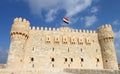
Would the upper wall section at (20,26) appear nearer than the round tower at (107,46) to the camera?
Yes

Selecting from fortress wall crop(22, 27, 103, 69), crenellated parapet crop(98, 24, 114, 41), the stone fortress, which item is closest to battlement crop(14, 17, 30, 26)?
the stone fortress

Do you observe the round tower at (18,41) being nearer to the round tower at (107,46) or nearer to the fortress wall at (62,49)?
the fortress wall at (62,49)

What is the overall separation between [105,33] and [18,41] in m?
15.2

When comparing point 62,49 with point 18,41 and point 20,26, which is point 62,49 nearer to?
point 18,41

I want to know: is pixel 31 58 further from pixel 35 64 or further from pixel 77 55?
pixel 77 55

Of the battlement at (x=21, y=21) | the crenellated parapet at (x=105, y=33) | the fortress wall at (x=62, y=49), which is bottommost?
the fortress wall at (x=62, y=49)

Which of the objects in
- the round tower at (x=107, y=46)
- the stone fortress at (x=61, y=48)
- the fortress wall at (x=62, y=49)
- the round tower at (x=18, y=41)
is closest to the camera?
the round tower at (x=18, y=41)

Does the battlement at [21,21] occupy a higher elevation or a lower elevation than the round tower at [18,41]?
higher

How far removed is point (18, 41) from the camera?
74.3ft

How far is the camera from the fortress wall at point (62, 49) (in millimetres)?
23625

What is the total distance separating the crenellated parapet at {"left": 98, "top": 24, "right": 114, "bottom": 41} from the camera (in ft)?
85.4

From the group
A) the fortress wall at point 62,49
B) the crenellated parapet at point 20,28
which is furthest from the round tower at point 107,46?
the crenellated parapet at point 20,28

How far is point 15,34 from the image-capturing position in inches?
902

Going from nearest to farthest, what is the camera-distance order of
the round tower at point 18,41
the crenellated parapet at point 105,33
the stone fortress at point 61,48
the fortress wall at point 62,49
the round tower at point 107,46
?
the round tower at point 18,41 < the stone fortress at point 61,48 < the fortress wall at point 62,49 < the round tower at point 107,46 < the crenellated parapet at point 105,33
